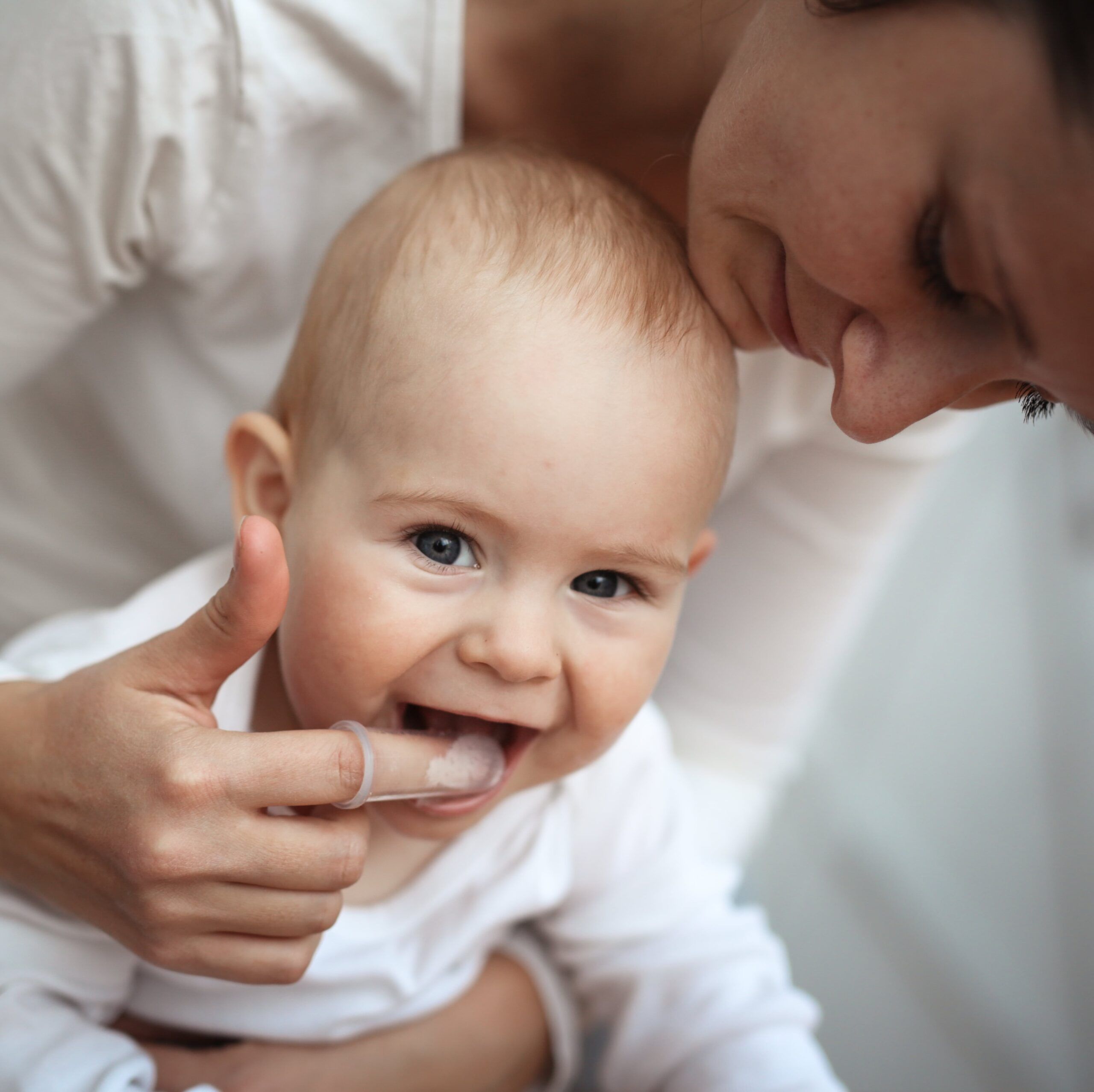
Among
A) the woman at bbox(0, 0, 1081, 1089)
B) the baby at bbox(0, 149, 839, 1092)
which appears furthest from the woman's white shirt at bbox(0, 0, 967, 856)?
the baby at bbox(0, 149, 839, 1092)

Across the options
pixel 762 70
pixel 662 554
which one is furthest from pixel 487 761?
pixel 762 70

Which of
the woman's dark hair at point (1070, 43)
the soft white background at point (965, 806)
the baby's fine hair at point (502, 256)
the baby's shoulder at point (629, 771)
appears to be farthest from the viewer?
the soft white background at point (965, 806)

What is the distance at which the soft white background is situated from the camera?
1.74 meters

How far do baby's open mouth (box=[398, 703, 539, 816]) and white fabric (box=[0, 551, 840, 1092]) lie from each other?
0.42 feet

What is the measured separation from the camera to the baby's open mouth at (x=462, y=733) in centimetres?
75

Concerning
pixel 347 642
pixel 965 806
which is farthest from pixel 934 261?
pixel 965 806

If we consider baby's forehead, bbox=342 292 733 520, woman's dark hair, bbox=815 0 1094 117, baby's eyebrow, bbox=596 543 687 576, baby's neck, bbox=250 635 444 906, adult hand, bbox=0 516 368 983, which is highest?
woman's dark hair, bbox=815 0 1094 117

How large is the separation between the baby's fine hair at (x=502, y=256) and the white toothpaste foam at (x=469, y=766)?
0.85 ft

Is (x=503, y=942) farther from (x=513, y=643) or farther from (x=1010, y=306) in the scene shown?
(x=1010, y=306)

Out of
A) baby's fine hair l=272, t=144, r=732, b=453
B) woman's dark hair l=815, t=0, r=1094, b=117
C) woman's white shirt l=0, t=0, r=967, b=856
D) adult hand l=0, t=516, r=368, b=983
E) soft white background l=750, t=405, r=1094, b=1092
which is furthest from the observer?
soft white background l=750, t=405, r=1094, b=1092

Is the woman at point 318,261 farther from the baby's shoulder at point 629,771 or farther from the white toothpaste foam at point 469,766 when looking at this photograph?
the baby's shoulder at point 629,771

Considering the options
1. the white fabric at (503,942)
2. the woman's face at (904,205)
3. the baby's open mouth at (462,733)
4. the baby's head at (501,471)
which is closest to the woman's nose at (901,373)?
the woman's face at (904,205)

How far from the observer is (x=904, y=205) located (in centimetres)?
59

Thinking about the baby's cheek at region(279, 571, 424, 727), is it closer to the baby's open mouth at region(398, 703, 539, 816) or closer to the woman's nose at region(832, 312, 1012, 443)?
the baby's open mouth at region(398, 703, 539, 816)
